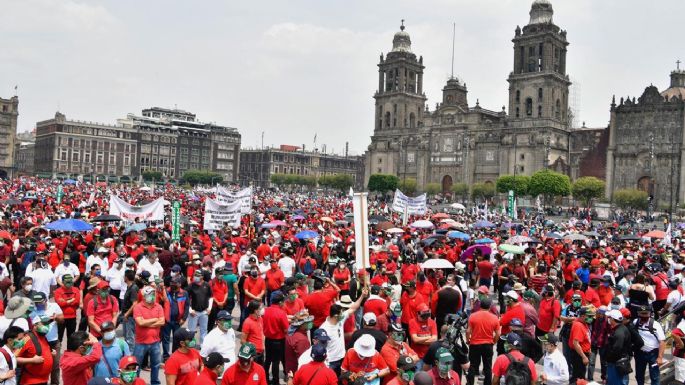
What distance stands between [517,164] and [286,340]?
7418cm

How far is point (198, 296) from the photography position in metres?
10.2

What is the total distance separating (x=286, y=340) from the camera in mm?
8312

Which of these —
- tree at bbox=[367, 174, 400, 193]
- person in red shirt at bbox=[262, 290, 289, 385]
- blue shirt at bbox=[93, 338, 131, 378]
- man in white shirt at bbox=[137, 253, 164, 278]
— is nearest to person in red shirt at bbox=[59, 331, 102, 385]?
blue shirt at bbox=[93, 338, 131, 378]

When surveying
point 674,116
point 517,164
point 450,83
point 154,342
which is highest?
point 450,83

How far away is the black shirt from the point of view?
10211mm

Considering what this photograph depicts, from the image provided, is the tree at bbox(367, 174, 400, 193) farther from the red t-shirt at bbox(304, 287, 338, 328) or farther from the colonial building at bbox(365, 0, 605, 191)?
the red t-shirt at bbox(304, 287, 338, 328)

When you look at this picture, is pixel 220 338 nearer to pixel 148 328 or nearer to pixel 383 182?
pixel 148 328

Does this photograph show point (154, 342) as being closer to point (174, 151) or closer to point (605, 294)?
point (605, 294)

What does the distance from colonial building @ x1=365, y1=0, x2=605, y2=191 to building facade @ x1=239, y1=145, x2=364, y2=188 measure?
3585 centimetres

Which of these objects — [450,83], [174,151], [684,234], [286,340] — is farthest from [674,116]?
[174,151]

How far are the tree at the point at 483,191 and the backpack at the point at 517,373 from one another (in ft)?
236

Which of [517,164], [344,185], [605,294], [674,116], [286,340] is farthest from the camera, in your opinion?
[344,185]

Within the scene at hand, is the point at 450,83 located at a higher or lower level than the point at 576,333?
higher

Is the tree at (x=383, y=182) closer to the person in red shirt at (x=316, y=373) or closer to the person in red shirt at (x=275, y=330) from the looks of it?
the person in red shirt at (x=275, y=330)
